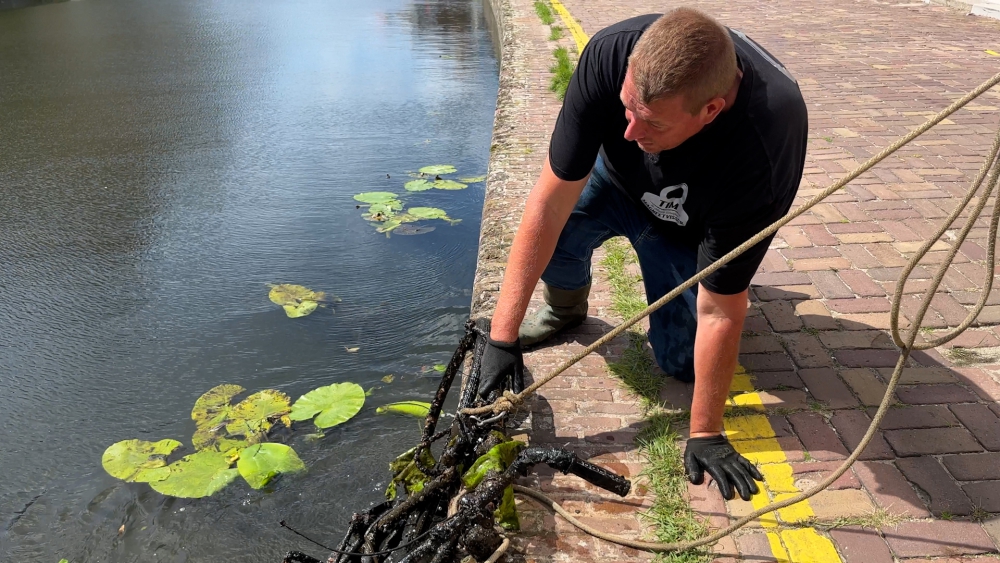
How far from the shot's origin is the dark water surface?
3029mm

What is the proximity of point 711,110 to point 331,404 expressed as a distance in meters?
2.21

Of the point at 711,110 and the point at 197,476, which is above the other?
the point at 711,110

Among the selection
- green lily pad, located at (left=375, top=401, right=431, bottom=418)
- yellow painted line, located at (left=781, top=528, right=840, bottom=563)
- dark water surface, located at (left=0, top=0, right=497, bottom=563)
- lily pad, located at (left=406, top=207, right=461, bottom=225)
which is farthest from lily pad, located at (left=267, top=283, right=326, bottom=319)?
yellow painted line, located at (left=781, top=528, right=840, bottom=563)

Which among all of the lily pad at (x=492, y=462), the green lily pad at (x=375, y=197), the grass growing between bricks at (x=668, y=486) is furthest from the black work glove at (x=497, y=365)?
the green lily pad at (x=375, y=197)

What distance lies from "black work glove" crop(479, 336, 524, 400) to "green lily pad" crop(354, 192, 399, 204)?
124 inches

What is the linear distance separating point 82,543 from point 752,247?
2740mm

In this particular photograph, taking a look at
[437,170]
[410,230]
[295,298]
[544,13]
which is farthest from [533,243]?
[544,13]

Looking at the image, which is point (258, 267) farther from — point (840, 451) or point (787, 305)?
point (840, 451)

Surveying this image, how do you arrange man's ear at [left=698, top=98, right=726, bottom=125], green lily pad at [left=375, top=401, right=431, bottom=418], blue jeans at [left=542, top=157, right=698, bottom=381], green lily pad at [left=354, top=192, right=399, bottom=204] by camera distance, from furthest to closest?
1. green lily pad at [left=354, top=192, right=399, bottom=204]
2. green lily pad at [left=375, top=401, right=431, bottom=418]
3. blue jeans at [left=542, top=157, right=698, bottom=381]
4. man's ear at [left=698, top=98, right=726, bottom=125]

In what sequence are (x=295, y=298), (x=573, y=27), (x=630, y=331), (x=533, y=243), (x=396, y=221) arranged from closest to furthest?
1. (x=533, y=243)
2. (x=630, y=331)
3. (x=295, y=298)
4. (x=396, y=221)
5. (x=573, y=27)

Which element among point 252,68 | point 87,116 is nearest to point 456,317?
point 87,116

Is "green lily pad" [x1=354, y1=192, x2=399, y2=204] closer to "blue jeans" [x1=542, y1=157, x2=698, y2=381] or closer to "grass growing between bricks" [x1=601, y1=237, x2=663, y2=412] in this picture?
"grass growing between bricks" [x1=601, y1=237, x2=663, y2=412]

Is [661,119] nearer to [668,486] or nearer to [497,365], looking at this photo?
[497,365]

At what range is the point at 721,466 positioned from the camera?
253 centimetres
